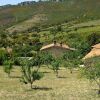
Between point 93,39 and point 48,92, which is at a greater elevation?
point 48,92

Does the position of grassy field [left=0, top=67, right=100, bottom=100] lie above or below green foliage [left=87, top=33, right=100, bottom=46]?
above

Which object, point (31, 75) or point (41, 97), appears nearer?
point (41, 97)

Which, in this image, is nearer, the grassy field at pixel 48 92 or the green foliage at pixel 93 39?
the grassy field at pixel 48 92

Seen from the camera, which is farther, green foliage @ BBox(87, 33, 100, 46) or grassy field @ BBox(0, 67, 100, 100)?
green foliage @ BBox(87, 33, 100, 46)

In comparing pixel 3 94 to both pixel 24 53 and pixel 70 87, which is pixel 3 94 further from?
pixel 24 53

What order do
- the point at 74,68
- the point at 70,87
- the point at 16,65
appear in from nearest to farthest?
the point at 70,87
the point at 74,68
the point at 16,65

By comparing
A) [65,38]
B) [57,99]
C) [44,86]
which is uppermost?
[57,99]

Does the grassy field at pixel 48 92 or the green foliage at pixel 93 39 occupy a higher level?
the grassy field at pixel 48 92

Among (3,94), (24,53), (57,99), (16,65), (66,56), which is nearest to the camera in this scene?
(57,99)

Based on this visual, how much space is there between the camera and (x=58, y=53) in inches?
4225

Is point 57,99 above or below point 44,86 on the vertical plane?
above

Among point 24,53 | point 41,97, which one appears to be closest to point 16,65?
point 24,53

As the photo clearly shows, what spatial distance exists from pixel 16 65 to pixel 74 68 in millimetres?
13211

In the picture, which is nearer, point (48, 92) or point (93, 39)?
point (48, 92)
